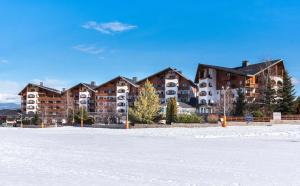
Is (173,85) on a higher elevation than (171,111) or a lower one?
higher

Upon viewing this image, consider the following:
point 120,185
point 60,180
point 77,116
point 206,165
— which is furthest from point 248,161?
point 77,116

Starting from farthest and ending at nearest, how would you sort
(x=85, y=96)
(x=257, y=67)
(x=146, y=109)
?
(x=85, y=96) < (x=257, y=67) < (x=146, y=109)

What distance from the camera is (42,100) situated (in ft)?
332

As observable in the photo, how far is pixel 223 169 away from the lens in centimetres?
807

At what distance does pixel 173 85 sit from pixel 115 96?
15.8m

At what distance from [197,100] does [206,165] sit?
7260cm

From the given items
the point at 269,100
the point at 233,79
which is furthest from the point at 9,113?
the point at 269,100

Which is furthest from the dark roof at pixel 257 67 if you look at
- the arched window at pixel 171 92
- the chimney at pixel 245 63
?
the arched window at pixel 171 92

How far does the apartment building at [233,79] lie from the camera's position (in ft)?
215

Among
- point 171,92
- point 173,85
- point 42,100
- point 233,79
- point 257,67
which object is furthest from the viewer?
point 42,100

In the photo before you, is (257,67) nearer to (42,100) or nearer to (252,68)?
(252,68)

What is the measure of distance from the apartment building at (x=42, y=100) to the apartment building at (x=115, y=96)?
12465 mm

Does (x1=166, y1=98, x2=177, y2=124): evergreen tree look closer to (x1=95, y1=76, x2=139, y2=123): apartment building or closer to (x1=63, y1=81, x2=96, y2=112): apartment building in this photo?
(x1=95, y1=76, x2=139, y2=123): apartment building

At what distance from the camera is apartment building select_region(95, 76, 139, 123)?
85688mm
